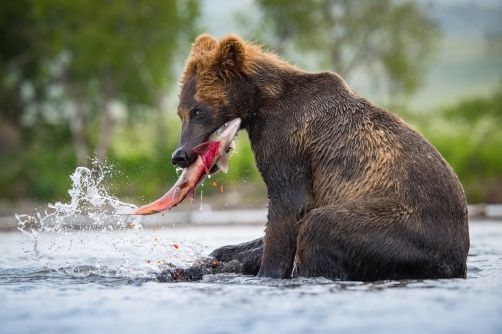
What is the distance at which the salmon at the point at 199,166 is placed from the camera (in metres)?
6.70

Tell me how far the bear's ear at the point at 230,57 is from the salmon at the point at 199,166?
1.27ft

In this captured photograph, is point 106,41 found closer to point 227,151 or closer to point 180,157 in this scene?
point 227,151

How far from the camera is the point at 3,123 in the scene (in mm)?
29328

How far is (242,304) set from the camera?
5414 millimetres

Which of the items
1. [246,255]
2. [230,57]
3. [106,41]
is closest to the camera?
[230,57]

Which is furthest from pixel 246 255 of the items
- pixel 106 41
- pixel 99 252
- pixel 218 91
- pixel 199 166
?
pixel 106 41

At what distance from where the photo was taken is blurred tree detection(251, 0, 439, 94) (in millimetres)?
32688

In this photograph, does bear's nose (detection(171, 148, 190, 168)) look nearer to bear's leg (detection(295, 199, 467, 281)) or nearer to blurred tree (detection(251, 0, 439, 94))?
bear's leg (detection(295, 199, 467, 281))

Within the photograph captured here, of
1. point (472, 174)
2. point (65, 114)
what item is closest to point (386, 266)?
point (472, 174)

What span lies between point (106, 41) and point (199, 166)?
21.2 meters

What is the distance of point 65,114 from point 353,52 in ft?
42.4

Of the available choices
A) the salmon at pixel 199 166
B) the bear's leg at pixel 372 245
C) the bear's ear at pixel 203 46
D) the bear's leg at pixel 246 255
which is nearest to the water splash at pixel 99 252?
the bear's leg at pixel 246 255

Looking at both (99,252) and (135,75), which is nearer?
(99,252)

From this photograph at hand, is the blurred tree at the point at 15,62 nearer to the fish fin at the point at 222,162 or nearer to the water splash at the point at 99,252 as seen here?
the water splash at the point at 99,252
